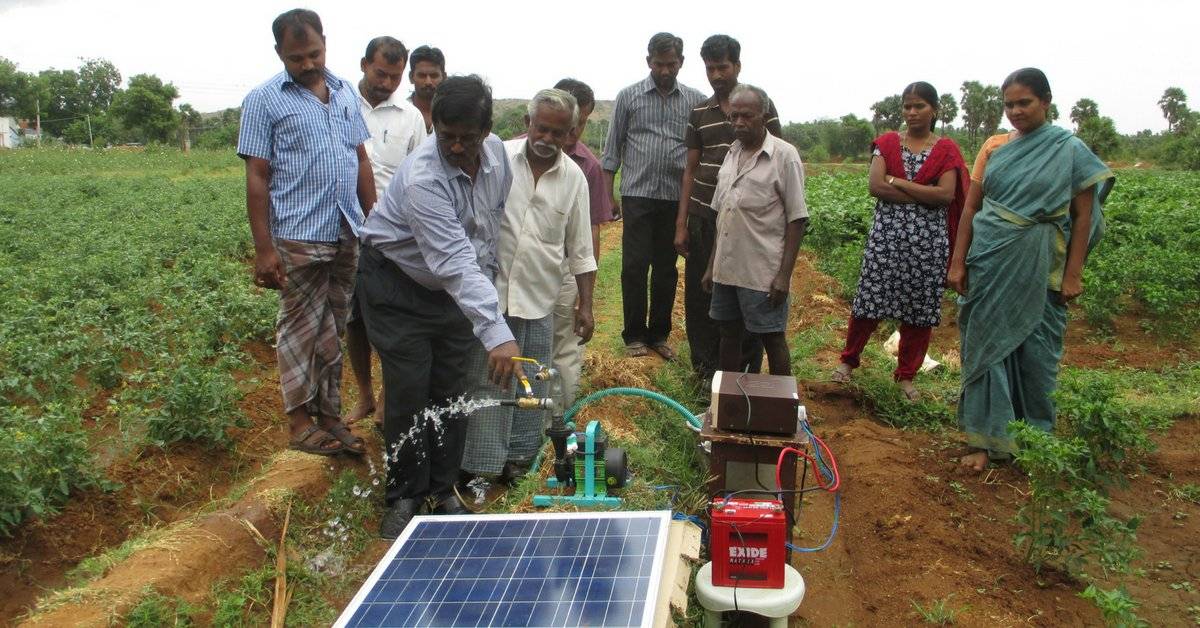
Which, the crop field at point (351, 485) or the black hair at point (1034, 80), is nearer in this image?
the crop field at point (351, 485)

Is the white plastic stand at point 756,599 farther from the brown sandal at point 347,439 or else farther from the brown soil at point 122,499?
the brown soil at point 122,499

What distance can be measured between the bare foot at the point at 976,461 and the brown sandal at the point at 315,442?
3.42 metres

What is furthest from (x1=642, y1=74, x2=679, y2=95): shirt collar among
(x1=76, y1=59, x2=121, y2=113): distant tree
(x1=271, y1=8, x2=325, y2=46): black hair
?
(x1=76, y1=59, x2=121, y2=113): distant tree

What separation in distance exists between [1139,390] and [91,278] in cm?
862

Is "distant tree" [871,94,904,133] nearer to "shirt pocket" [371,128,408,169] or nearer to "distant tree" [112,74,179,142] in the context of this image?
"shirt pocket" [371,128,408,169]

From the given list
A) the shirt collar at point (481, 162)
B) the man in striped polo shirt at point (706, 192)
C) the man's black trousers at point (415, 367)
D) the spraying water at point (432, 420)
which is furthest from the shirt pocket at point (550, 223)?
the man in striped polo shirt at point (706, 192)

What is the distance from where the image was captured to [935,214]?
569 cm

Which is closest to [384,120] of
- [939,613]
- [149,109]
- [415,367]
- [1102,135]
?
[415,367]

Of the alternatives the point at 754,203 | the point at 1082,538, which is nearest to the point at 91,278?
the point at 754,203

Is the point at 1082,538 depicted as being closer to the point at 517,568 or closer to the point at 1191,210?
the point at 517,568

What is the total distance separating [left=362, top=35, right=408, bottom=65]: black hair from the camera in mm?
5012

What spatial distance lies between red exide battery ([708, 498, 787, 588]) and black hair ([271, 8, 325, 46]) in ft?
9.33

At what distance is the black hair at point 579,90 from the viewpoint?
18.0 feet

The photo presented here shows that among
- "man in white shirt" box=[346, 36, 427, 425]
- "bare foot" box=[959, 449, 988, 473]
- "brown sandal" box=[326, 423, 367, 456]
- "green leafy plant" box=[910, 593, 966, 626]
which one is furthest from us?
"man in white shirt" box=[346, 36, 427, 425]
